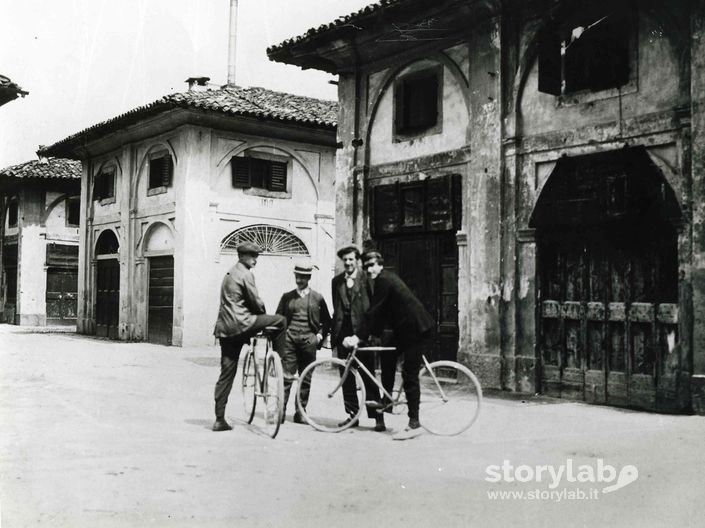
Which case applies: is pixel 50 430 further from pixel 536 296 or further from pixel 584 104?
pixel 584 104

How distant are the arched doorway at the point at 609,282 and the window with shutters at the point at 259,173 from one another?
11542 millimetres

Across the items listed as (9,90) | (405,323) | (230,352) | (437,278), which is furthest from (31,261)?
(405,323)

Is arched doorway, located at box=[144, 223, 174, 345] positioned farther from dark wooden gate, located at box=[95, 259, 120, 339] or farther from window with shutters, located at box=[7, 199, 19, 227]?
window with shutters, located at box=[7, 199, 19, 227]

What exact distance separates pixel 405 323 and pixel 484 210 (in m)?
4.51

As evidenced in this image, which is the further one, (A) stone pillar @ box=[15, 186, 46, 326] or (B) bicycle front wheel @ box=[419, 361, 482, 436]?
(A) stone pillar @ box=[15, 186, 46, 326]

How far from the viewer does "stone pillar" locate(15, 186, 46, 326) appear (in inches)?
1175

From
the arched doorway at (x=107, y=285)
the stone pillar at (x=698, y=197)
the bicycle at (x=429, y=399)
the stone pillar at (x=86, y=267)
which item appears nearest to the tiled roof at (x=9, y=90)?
the bicycle at (x=429, y=399)

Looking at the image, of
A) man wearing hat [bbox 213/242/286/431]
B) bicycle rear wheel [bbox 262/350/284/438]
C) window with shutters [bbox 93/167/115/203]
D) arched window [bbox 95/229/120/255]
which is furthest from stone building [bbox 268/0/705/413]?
arched window [bbox 95/229/120/255]

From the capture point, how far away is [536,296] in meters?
10.9

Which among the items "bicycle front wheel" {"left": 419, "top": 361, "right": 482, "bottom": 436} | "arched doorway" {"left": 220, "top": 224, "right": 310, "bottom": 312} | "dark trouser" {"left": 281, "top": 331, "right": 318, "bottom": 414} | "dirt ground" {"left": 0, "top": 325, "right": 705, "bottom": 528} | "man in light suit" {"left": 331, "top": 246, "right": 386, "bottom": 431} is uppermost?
"arched doorway" {"left": 220, "top": 224, "right": 310, "bottom": 312}

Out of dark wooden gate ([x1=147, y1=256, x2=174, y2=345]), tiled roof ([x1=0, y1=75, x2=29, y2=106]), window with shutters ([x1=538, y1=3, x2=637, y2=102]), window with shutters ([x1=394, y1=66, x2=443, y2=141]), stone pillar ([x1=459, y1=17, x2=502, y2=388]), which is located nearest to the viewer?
window with shutters ([x1=538, y1=3, x2=637, y2=102])

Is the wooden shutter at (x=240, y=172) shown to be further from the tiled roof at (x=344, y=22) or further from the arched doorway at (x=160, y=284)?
the tiled roof at (x=344, y=22)

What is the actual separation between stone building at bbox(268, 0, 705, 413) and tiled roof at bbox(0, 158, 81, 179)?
18.6 meters

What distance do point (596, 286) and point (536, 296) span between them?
0.94 m
